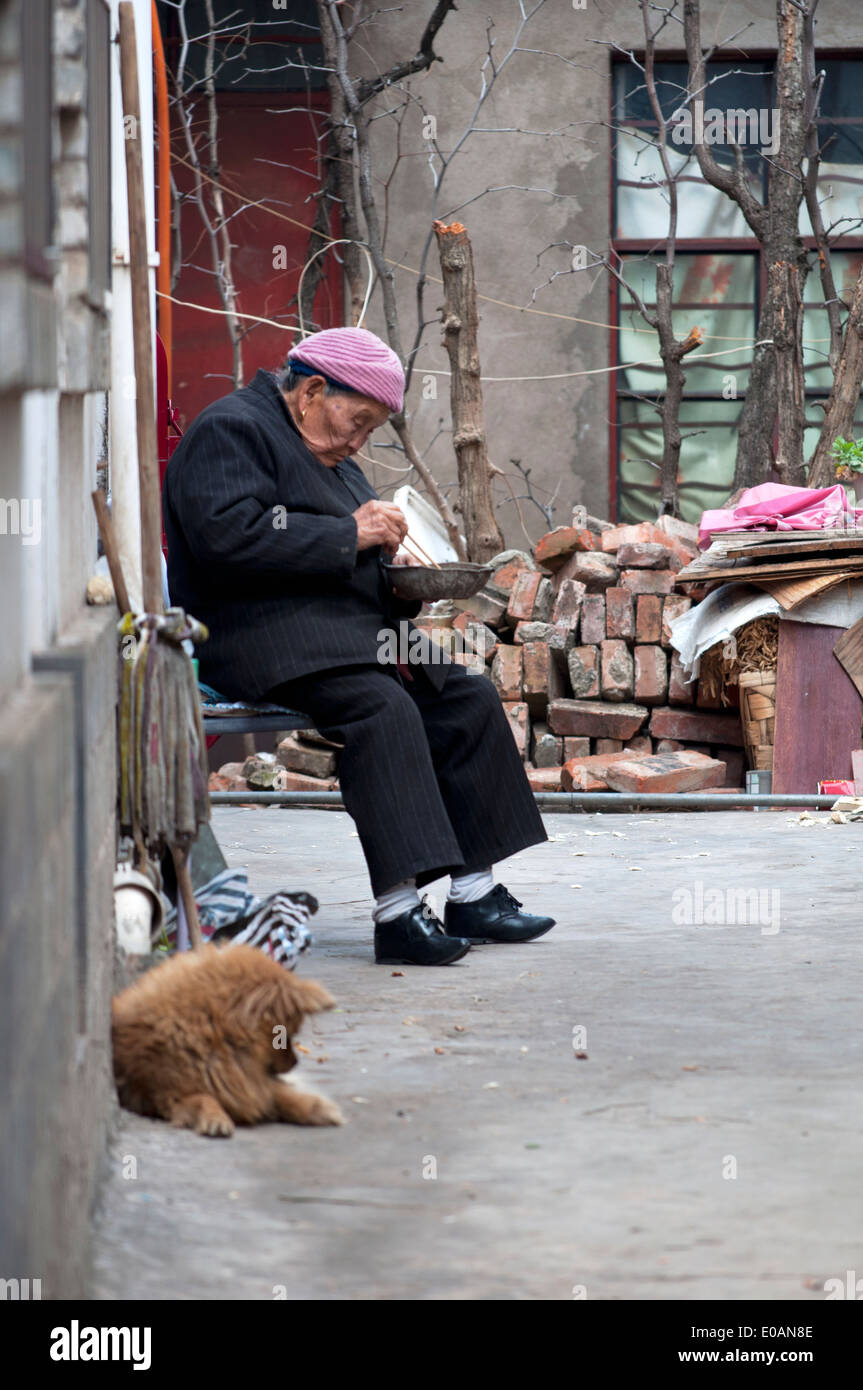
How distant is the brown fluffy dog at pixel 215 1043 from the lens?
2654 millimetres

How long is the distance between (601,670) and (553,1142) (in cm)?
494

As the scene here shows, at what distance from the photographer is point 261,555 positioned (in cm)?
394

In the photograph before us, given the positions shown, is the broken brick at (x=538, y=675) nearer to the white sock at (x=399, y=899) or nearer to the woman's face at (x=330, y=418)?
the woman's face at (x=330, y=418)

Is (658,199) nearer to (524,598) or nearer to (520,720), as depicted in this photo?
(524,598)

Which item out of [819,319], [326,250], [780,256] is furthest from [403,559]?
[819,319]

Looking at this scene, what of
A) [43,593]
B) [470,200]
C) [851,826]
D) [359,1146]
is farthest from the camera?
[470,200]

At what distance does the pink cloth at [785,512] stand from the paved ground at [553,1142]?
2.88m

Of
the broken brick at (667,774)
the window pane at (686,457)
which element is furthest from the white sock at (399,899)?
the window pane at (686,457)

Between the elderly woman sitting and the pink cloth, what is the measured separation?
3292mm

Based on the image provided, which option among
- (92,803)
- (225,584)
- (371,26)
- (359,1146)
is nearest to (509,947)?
(225,584)

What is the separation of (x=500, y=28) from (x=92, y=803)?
8587mm

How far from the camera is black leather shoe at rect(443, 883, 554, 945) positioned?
433cm

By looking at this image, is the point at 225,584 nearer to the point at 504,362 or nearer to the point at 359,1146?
the point at 359,1146

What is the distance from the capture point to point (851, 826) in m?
6.15
